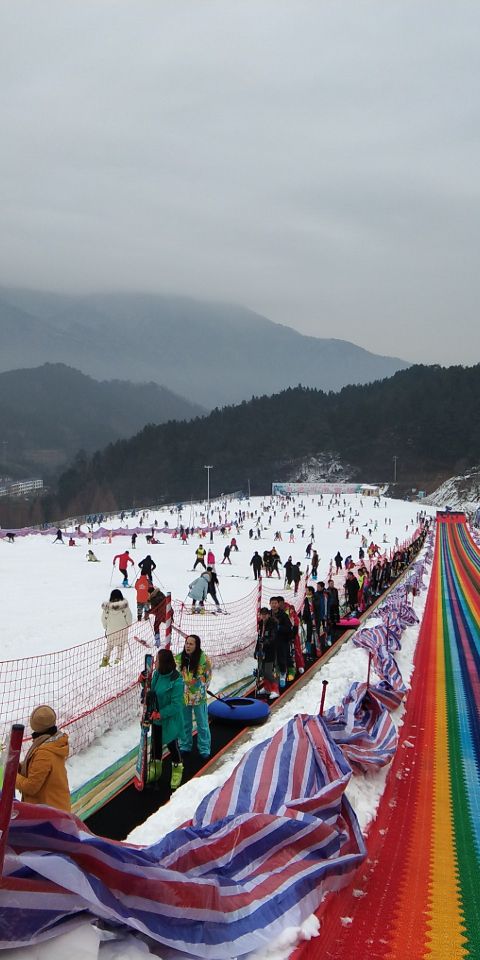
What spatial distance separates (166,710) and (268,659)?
3748 mm

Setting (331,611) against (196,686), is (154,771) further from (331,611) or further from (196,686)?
(331,611)

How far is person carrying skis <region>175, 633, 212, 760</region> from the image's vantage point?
7.91 m

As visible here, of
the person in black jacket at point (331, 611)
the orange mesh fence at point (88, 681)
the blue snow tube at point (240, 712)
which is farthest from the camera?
the person in black jacket at point (331, 611)

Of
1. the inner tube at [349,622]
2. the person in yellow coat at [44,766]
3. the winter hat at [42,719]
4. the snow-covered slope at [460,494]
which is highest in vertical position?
the snow-covered slope at [460,494]

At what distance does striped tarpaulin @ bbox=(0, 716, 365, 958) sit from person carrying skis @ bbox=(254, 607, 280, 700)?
4.65 m

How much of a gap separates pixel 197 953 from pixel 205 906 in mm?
254

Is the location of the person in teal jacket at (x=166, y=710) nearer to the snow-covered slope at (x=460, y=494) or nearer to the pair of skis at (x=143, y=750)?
the pair of skis at (x=143, y=750)

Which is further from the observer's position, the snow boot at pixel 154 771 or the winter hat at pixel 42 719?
the snow boot at pixel 154 771

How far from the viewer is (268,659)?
10.8 metres

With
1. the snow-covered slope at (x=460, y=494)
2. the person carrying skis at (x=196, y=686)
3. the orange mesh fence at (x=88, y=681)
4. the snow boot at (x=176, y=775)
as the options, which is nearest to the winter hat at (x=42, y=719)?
the snow boot at (x=176, y=775)

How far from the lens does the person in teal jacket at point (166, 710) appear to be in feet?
23.7

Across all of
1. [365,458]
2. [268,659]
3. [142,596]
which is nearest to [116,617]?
[268,659]

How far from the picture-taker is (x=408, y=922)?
15.1ft

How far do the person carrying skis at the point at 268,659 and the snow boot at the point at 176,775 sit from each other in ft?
11.6
